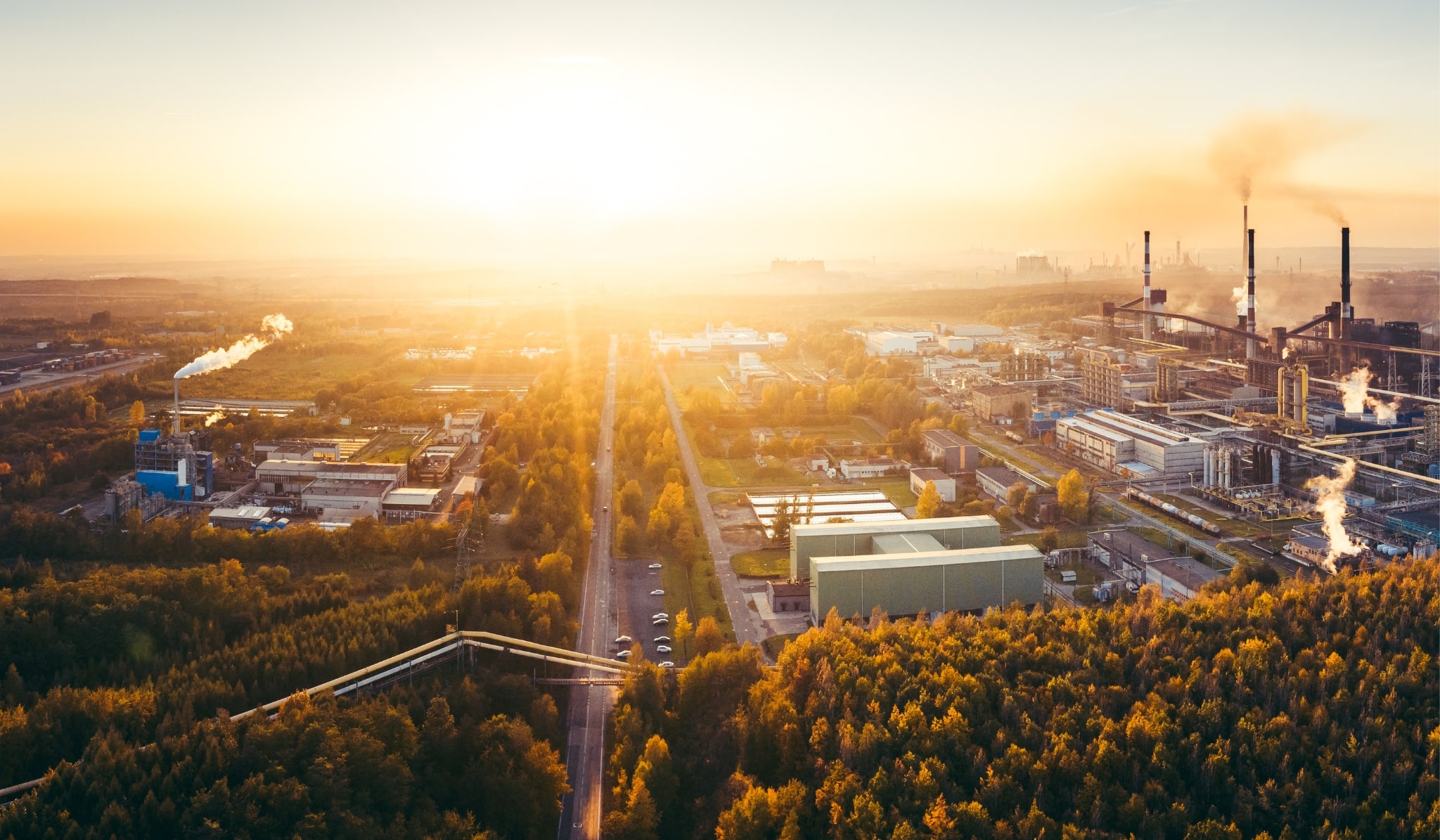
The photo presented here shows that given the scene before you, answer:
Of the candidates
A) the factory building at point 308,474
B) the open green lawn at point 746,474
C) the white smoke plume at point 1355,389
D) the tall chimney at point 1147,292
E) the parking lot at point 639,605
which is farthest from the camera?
the tall chimney at point 1147,292

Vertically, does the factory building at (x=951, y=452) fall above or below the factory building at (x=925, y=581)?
above

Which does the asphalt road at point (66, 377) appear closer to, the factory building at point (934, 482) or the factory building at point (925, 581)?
the factory building at point (934, 482)

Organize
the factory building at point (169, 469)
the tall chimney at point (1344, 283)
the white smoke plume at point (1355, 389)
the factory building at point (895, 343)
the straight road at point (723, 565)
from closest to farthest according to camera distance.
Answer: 1. the straight road at point (723, 565)
2. the factory building at point (169, 469)
3. the white smoke plume at point (1355, 389)
4. the tall chimney at point (1344, 283)
5. the factory building at point (895, 343)

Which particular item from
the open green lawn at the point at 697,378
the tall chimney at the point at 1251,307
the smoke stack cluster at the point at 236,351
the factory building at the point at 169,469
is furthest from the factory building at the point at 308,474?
the tall chimney at the point at 1251,307

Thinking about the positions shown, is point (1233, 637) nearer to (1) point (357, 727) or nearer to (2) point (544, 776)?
(2) point (544, 776)

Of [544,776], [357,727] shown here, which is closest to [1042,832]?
[544,776]

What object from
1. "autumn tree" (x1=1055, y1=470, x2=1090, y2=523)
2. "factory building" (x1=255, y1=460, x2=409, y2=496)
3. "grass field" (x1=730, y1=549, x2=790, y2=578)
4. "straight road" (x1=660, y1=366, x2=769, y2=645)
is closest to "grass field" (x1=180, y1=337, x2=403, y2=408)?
"factory building" (x1=255, y1=460, x2=409, y2=496)
